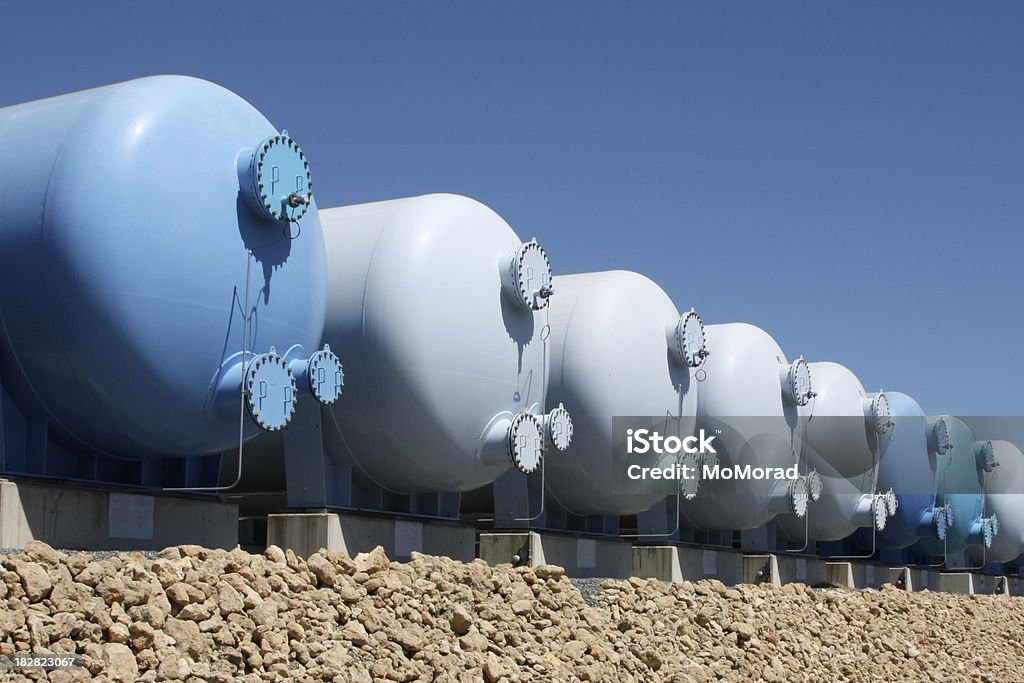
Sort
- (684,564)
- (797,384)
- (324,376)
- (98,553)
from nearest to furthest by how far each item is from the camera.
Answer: (98,553)
(324,376)
(684,564)
(797,384)

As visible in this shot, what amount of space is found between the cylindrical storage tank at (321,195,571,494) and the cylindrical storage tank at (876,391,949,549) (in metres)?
10.0

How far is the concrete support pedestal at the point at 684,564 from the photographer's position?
42.9 ft

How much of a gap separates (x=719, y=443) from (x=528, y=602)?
6.01 m

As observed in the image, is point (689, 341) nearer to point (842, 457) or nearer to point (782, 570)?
point (842, 457)

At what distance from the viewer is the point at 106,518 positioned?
7.37m

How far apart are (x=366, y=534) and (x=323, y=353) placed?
1.81 metres

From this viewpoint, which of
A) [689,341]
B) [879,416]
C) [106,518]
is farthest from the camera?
[879,416]

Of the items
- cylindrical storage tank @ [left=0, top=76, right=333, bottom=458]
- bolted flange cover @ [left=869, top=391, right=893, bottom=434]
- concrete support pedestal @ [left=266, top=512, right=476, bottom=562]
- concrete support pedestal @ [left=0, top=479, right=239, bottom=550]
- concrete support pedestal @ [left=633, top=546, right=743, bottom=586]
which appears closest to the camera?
concrete support pedestal @ [left=0, top=479, right=239, bottom=550]

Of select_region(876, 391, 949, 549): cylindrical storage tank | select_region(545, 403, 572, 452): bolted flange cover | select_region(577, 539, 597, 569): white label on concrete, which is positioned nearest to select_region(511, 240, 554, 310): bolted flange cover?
select_region(545, 403, 572, 452): bolted flange cover

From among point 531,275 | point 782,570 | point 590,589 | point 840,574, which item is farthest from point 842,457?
point 531,275

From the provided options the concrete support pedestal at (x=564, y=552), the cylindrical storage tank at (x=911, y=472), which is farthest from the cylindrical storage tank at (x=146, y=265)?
the cylindrical storage tank at (x=911, y=472)

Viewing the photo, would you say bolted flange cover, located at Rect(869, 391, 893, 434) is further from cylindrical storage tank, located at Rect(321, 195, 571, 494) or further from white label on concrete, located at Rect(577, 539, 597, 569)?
cylindrical storage tank, located at Rect(321, 195, 571, 494)

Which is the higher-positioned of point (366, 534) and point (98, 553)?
point (366, 534)

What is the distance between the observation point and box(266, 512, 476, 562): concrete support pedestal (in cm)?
889
